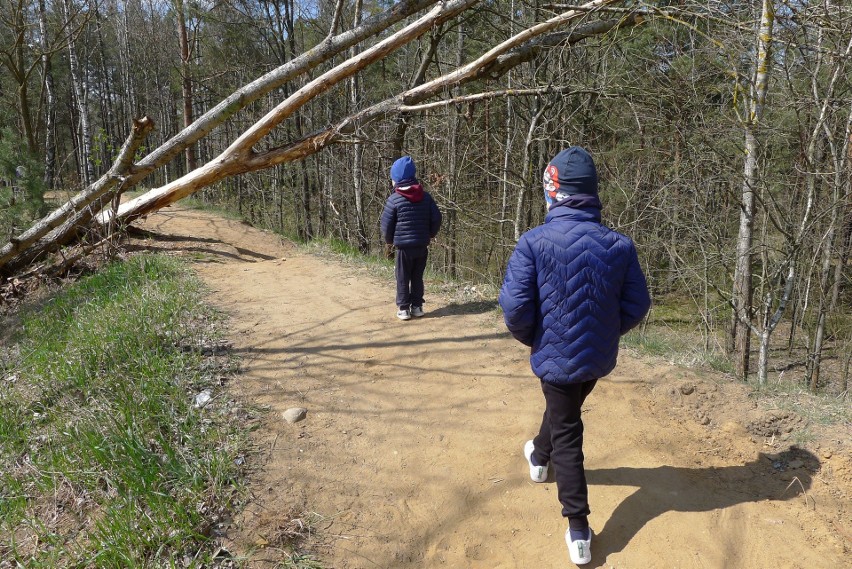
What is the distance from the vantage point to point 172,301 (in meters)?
5.29

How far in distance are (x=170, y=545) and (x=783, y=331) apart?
1793 cm

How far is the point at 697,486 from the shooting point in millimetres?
3012

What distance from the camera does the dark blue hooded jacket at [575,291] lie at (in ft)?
8.01

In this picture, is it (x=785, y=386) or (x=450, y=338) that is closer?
(x=785, y=386)

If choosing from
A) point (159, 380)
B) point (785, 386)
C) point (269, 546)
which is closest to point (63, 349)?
point (159, 380)

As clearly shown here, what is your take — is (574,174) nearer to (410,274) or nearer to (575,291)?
(575,291)

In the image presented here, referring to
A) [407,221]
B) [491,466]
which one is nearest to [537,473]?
[491,466]

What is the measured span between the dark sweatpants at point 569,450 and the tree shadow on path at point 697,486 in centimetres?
28

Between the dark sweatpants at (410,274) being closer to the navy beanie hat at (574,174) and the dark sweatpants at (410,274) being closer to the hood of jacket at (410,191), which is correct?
the hood of jacket at (410,191)

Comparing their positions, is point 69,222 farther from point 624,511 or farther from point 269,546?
point 624,511

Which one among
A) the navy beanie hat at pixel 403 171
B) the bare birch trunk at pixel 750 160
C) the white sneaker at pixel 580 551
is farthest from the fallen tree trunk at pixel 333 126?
the white sneaker at pixel 580 551

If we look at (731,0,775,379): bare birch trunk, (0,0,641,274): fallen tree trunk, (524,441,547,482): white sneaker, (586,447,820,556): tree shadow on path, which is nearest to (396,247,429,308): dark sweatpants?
(524,441,547,482): white sneaker

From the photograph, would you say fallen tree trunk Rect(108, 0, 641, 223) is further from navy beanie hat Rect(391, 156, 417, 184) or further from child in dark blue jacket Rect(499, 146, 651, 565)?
child in dark blue jacket Rect(499, 146, 651, 565)

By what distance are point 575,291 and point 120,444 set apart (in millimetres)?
2664
